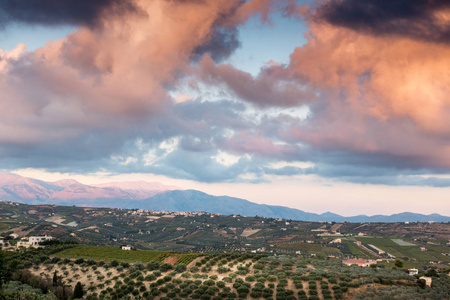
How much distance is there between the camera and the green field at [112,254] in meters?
93.1

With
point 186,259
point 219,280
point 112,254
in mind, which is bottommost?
point 112,254

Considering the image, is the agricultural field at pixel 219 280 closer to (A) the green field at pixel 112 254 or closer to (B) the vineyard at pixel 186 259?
(B) the vineyard at pixel 186 259

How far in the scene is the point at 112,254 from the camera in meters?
100

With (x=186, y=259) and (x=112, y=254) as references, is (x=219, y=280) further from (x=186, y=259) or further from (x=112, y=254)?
(x=112, y=254)

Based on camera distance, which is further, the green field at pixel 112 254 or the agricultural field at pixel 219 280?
the green field at pixel 112 254

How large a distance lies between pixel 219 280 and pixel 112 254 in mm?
41510

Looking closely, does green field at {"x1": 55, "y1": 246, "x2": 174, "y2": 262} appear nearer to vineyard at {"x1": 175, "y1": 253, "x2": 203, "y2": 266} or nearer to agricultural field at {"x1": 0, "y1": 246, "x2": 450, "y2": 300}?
agricultural field at {"x1": 0, "y1": 246, "x2": 450, "y2": 300}

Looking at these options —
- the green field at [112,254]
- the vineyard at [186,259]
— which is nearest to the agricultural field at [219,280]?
the vineyard at [186,259]

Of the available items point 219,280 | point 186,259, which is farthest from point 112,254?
point 219,280

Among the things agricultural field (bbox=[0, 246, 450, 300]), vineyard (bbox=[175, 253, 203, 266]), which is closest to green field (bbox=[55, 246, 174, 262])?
agricultural field (bbox=[0, 246, 450, 300])

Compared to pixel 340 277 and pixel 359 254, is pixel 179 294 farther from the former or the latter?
pixel 359 254

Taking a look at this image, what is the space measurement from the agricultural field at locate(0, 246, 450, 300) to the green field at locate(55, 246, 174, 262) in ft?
16.9

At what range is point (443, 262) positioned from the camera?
17362 cm

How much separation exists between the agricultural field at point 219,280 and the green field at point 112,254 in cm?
516
